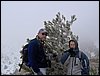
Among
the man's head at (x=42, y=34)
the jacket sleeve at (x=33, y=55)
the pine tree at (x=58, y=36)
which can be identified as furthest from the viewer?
the pine tree at (x=58, y=36)

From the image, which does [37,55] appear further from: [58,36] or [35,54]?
[58,36]

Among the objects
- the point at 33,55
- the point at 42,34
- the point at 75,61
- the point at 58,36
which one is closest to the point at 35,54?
the point at 33,55

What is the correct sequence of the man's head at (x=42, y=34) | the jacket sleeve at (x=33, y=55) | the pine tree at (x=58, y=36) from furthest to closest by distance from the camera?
1. the pine tree at (x=58, y=36)
2. the man's head at (x=42, y=34)
3. the jacket sleeve at (x=33, y=55)

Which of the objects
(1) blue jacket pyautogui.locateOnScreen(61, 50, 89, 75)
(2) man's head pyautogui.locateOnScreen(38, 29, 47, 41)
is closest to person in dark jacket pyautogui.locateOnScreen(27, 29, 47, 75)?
(2) man's head pyautogui.locateOnScreen(38, 29, 47, 41)

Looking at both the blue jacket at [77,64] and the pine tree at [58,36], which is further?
the pine tree at [58,36]

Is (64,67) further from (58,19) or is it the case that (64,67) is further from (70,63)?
(58,19)

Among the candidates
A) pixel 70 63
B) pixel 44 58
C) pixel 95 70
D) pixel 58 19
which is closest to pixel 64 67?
pixel 70 63

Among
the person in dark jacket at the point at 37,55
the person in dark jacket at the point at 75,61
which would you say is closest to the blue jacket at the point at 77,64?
the person in dark jacket at the point at 75,61

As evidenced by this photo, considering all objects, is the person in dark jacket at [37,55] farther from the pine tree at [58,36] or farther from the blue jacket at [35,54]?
the pine tree at [58,36]

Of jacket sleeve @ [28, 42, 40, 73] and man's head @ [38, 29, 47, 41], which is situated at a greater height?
man's head @ [38, 29, 47, 41]

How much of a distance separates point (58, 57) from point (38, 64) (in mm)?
1665

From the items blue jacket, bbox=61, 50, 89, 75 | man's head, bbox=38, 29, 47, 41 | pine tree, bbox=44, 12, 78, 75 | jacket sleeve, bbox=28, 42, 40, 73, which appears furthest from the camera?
pine tree, bbox=44, 12, 78, 75

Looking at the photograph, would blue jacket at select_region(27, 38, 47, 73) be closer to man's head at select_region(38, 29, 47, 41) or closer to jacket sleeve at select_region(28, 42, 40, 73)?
jacket sleeve at select_region(28, 42, 40, 73)

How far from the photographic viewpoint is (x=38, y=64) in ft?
22.8
